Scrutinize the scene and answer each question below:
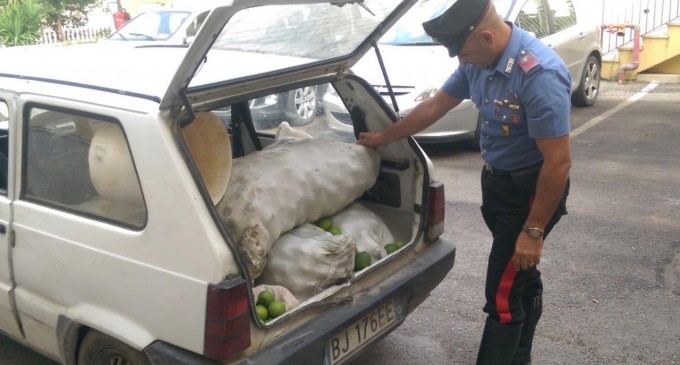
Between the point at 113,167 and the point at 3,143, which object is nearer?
the point at 113,167

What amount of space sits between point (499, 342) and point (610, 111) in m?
7.18

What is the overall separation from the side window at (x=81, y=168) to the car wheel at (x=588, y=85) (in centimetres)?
806

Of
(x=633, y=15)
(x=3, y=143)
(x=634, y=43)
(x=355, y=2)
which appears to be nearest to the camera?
(x=355, y=2)

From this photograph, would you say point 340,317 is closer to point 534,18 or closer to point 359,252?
point 359,252

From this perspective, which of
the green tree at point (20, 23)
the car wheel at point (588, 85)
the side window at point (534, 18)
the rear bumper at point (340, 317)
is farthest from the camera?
the green tree at point (20, 23)

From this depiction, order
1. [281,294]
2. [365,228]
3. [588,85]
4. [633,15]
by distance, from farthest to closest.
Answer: [633,15] → [588,85] → [365,228] → [281,294]

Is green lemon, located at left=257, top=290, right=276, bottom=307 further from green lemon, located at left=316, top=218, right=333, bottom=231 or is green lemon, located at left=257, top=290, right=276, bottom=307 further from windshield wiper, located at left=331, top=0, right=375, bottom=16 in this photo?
windshield wiper, located at left=331, top=0, right=375, bottom=16

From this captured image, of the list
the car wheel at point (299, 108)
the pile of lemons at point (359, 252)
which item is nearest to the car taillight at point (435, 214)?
the pile of lemons at point (359, 252)

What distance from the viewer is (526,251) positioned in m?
2.89

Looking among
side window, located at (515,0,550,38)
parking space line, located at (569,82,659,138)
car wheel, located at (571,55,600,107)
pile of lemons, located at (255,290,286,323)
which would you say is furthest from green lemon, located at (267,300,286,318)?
car wheel, located at (571,55,600,107)

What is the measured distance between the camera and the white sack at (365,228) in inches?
127

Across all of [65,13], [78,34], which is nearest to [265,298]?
[78,34]

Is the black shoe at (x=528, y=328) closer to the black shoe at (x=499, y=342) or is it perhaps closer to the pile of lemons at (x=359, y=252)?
the black shoe at (x=499, y=342)

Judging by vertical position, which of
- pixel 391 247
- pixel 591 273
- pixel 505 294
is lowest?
pixel 591 273
